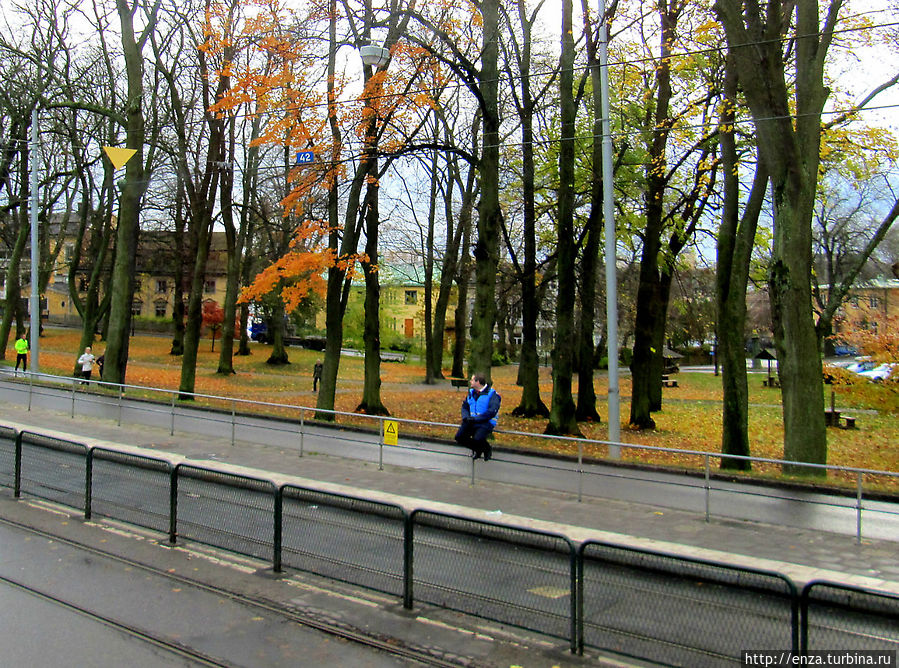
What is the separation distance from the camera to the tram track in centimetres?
584

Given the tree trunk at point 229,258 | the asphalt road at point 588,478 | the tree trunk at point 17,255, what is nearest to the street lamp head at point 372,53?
the asphalt road at point 588,478

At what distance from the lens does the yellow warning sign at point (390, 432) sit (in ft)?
45.8

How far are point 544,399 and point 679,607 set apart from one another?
102 feet

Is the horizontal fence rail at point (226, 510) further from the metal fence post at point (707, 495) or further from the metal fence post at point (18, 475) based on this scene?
the metal fence post at point (707, 495)

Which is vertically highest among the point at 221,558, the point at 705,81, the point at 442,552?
the point at 705,81

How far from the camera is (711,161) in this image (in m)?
21.0

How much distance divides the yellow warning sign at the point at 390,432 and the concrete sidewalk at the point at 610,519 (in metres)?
0.55

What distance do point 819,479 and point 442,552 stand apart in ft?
29.0

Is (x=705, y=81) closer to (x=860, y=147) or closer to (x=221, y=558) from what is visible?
(x=860, y=147)

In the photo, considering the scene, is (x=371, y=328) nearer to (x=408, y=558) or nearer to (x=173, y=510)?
(x=173, y=510)

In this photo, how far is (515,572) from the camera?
20.9ft

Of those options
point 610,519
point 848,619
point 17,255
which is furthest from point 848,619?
point 17,255

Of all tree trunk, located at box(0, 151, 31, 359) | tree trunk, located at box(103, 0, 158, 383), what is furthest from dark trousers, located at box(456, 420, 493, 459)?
tree trunk, located at box(0, 151, 31, 359)

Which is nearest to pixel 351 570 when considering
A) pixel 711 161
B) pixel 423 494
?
pixel 423 494
